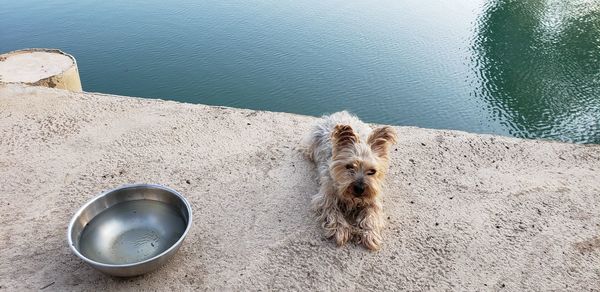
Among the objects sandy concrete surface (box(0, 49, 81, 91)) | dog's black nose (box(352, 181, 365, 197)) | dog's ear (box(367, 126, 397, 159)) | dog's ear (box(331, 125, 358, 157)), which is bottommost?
sandy concrete surface (box(0, 49, 81, 91))

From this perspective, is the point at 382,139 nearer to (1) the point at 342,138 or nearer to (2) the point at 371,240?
(1) the point at 342,138

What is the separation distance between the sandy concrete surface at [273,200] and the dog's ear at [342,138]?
2.39 ft

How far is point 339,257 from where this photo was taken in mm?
3916

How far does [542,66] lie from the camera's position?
9703 mm

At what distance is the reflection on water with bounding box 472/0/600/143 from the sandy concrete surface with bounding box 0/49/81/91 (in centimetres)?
716

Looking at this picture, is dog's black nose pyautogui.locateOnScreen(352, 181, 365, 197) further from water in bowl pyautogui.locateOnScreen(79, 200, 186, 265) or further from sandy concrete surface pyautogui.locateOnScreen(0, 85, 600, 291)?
water in bowl pyautogui.locateOnScreen(79, 200, 186, 265)

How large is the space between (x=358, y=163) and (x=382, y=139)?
13.6 inches

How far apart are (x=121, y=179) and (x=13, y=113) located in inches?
90.8

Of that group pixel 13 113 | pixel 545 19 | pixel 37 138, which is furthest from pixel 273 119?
pixel 545 19

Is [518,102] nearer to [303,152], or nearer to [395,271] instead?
Answer: [303,152]

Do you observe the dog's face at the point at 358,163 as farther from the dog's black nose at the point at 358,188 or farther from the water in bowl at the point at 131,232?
the water in bowl at the point at 131,232

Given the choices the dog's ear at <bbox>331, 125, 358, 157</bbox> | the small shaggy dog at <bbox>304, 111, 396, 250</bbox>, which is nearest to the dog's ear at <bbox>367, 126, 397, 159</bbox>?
the small shaggy dog at <bbox>304, 111, 396, 250</bbox>

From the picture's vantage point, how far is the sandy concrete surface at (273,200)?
148 inches

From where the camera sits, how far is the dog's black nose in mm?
4055
